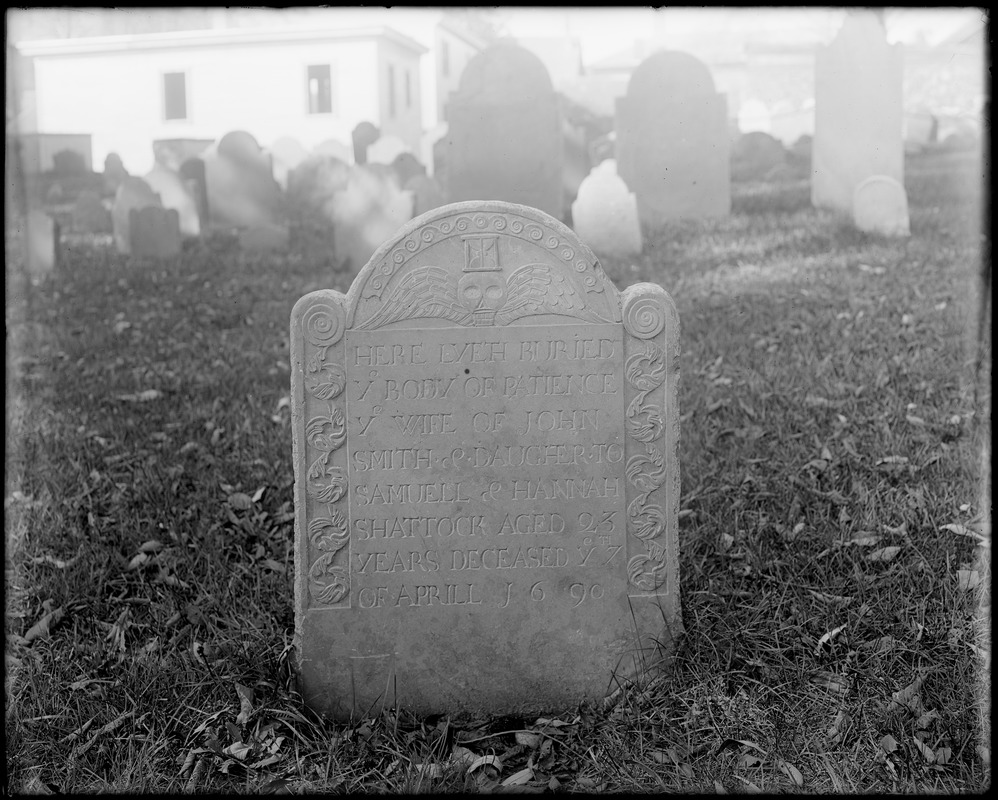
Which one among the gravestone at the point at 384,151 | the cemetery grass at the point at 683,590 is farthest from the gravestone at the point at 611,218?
the gravestone at the point at 384,151

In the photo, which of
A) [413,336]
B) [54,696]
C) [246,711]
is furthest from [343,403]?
[54,696]

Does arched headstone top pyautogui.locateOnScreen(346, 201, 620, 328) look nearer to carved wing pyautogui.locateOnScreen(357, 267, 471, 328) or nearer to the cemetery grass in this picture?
carved wing pyautogui.locateOnScreen(357, 267, 471, 328)

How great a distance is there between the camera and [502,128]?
12242mm

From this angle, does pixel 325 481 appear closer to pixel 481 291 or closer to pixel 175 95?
pixel 481 291

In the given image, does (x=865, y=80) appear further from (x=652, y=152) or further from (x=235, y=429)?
(x=235, y=429)

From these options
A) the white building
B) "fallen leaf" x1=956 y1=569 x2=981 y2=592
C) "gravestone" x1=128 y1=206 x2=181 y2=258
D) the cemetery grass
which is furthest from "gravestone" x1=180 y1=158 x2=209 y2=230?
"fallen leaf" x1=956 y1=569 x2=981 y2=592

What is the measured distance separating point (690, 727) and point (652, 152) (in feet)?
34.9

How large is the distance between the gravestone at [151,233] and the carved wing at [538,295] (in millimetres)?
10315

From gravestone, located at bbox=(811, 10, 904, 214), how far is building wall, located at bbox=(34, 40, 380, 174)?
10763 millimetres

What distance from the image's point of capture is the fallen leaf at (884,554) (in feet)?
13.4

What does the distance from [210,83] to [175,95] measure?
88cm

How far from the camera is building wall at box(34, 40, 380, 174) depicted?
67.2 feet

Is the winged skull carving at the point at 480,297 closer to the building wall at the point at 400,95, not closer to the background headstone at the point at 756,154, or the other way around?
the background headstone at the point at 756,154

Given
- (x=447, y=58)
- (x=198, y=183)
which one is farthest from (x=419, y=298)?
(x=447, y=58)
